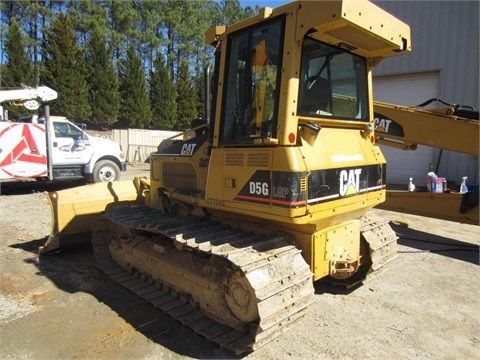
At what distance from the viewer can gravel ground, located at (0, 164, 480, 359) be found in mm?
3465

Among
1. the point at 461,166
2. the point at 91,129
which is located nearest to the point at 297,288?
the point at 461,166

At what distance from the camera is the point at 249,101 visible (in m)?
3.71

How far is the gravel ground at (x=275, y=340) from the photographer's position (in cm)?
346

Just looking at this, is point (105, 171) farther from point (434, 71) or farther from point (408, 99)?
point (434, 71)

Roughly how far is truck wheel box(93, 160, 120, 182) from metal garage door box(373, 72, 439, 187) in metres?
8.53

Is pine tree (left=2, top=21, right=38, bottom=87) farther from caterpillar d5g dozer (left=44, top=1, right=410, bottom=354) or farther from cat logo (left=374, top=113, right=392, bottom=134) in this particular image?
caterpillar d5g dozer (left=44, top=1, right=410, bottom=354)

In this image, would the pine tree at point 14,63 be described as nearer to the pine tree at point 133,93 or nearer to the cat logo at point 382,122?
the pine tree at point 133,93

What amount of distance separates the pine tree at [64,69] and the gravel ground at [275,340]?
22458 millimetres

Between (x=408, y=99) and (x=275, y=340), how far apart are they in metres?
11.2

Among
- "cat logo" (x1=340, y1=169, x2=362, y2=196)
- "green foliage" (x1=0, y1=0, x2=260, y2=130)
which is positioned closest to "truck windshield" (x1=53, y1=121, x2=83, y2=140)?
"green foliage" (x1=0, y1=0, x2=260, y2=130)

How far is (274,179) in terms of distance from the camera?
338cm

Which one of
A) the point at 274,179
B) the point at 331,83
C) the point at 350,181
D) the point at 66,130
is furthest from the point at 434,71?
the point at 66,130

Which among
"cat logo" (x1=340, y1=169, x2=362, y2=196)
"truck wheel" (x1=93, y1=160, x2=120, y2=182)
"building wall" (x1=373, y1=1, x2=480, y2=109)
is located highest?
"building wall" (x1=373, y1=1, x2=480, y2=109)

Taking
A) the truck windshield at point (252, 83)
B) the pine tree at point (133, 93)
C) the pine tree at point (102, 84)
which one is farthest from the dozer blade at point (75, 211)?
the pine tree at point (133, 93)
